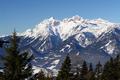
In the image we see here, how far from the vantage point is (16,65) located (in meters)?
25.8

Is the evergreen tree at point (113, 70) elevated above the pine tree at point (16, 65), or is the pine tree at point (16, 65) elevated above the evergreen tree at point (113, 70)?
the evergreen tree at point (113, 70)

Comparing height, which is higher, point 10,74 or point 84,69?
point 84,69

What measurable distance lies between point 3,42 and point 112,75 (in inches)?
1819

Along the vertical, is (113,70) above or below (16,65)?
above

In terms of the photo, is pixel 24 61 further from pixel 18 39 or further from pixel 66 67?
pixel 66 67

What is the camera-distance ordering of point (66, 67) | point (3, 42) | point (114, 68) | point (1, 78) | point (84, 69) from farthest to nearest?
point (84, 69) → point (114, 68) → point (66, 67) → point (1, 78) → point (3, 42)

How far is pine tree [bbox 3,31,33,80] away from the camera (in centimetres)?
2559

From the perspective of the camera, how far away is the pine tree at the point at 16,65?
25594 mm

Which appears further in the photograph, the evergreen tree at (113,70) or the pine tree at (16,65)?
the evergreen tree at (113,70)

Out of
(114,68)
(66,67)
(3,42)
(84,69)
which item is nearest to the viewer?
(3,42)

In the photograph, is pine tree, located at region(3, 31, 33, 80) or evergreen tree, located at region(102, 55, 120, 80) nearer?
pine tree, located at region(3, 31, 33, 80)

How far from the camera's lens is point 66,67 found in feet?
146

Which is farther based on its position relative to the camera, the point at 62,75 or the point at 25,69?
the point at 62,75

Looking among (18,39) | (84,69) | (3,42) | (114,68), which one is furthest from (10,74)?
(84,69)
